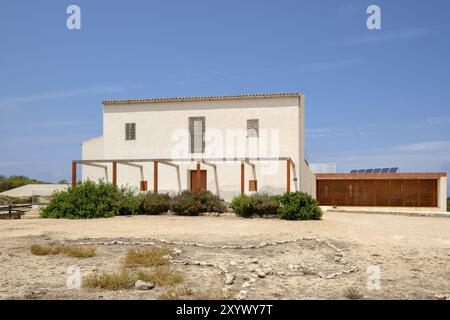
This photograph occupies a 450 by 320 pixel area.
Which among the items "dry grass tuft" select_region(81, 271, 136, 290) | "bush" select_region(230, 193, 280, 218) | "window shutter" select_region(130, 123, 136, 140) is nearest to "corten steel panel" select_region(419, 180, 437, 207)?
"bush" select_region(230, 193, 280, 218)

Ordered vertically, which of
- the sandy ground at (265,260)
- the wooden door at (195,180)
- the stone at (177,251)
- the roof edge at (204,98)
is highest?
the roof edge at (204,98)

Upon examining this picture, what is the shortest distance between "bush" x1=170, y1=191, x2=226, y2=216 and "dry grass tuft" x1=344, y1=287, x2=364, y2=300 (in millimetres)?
14643

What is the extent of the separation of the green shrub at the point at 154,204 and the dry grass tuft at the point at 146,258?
1179 centimetres

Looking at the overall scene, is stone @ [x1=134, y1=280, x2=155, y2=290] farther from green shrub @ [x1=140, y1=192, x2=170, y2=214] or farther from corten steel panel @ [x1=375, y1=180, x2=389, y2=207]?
corten steel panel @ [x1=375, y1=180, x2=389, y2=207]

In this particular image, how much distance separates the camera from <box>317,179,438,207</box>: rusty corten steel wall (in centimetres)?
3103

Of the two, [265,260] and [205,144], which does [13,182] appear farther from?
[265,260]

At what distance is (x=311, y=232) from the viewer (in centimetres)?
1391

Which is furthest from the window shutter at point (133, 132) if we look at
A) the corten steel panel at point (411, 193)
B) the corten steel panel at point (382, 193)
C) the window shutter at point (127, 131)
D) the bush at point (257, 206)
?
the corten steel panel at point (411, 193)

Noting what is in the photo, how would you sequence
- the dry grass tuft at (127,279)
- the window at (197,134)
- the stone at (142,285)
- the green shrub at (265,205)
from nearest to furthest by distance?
the stone at (142,285) → the dry grass tuft at (127,279) → the green shrub at (265,205) → the window at (197,134)

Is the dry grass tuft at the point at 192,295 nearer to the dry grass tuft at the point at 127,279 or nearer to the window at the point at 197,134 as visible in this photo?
the dry grass tuft at the point at 127,279

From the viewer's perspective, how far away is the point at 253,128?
26.8 metres

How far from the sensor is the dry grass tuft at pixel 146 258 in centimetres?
896
